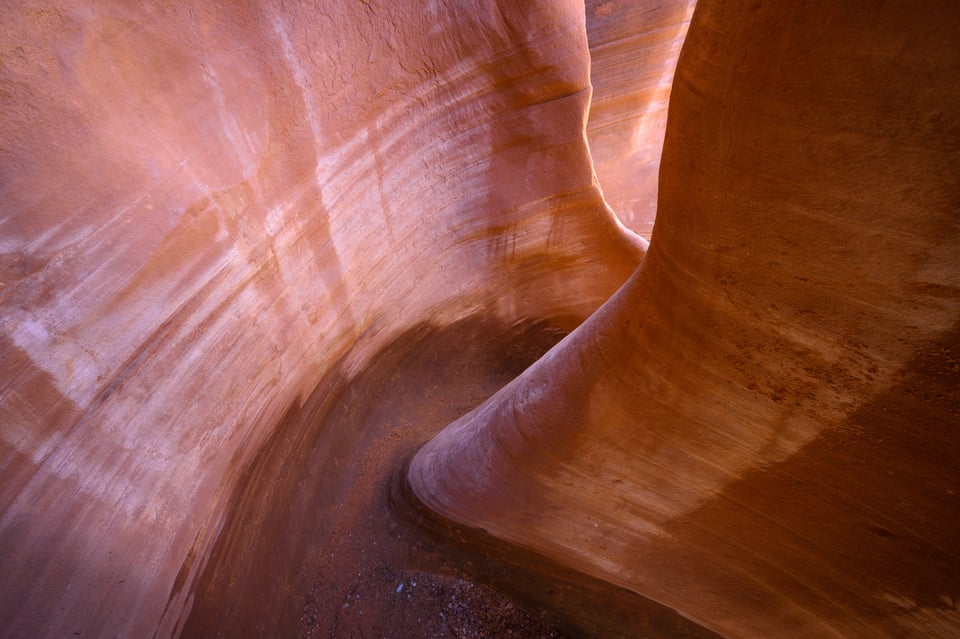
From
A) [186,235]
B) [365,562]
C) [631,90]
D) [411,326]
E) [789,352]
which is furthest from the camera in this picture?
[631,90]

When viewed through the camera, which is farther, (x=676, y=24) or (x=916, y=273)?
(x=676, y=24)

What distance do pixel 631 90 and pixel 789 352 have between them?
4686 millimetres

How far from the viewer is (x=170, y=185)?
1485 millimetres

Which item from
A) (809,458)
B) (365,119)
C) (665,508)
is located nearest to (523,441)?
(665,508)

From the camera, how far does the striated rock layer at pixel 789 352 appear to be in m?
0.78

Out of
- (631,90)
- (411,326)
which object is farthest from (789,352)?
(631,90)

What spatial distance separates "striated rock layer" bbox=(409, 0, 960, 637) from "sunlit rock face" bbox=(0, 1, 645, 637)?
3.95 feet

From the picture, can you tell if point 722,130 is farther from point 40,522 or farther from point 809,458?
point 40,522

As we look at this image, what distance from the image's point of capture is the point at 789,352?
→ 108cm

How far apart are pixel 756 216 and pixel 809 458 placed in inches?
26.5

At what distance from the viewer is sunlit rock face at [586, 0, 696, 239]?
4387 millimetres

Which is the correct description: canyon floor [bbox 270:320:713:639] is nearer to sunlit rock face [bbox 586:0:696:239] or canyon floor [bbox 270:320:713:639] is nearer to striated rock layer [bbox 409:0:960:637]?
striated rock layer [bbox 409:0:960:637]

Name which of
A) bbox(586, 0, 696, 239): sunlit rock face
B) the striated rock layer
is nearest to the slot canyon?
the striated rock layer

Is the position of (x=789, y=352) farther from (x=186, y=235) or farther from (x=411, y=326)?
(x=411, y=326)
